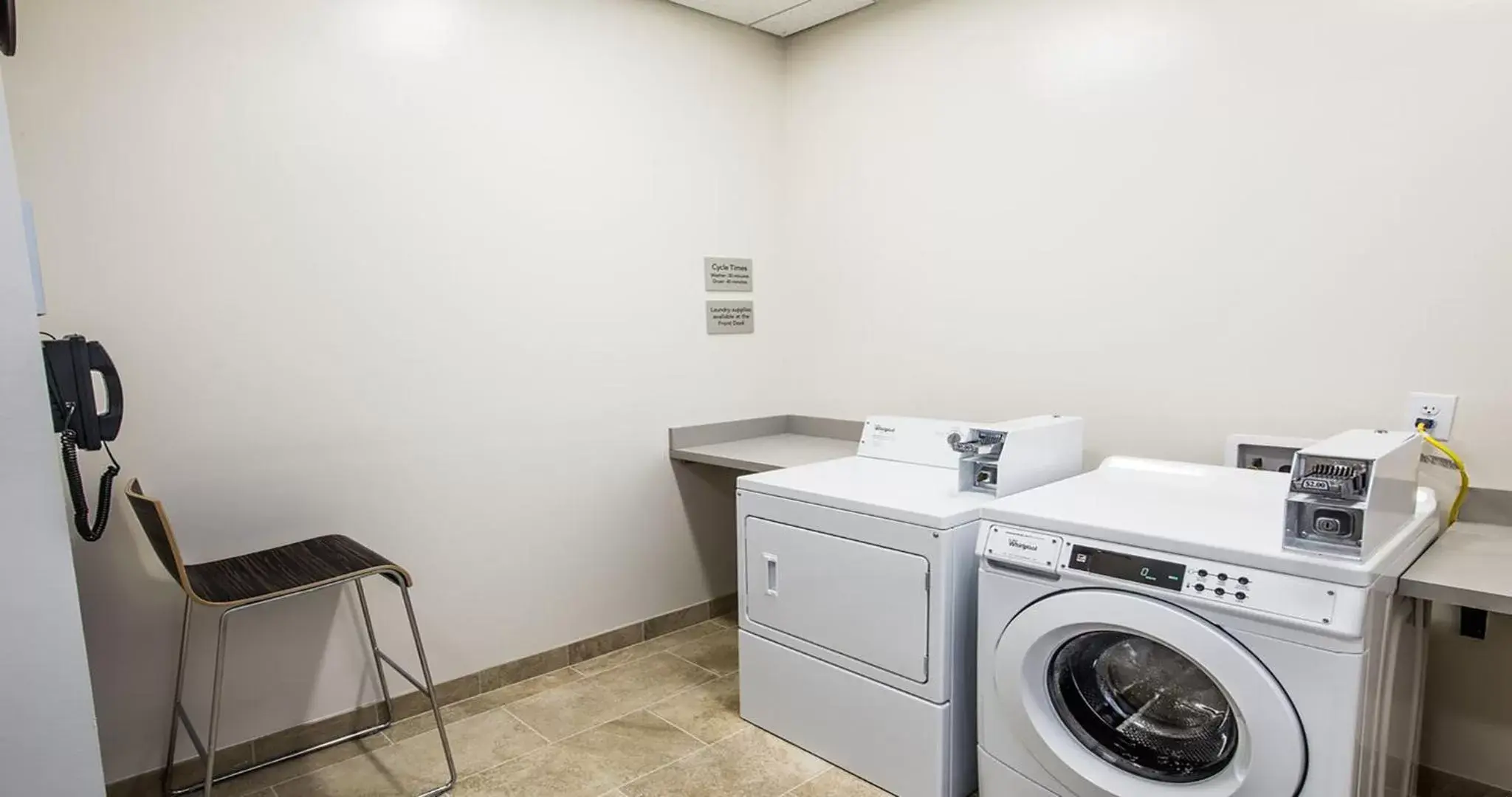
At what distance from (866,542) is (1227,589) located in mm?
824

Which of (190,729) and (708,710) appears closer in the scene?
(190,729)

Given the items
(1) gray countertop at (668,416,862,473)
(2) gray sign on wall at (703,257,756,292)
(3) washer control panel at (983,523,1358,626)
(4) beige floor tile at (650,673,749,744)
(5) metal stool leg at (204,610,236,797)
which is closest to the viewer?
(3) washer control panel at (983,523,1358,626)

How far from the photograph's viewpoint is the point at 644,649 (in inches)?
120

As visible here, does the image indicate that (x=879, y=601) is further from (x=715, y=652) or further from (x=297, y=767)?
(x=297, y=767)

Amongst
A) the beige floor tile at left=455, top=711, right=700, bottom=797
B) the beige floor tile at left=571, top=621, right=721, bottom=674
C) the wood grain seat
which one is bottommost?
the beige floor tile at left=571, top=621, right=721, bottom=674

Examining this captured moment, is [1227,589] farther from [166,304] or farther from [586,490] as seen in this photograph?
[166,304]

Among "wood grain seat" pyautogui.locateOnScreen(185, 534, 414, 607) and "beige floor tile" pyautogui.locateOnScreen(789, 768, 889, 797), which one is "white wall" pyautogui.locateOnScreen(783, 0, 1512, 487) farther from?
"wood grain seat" pyautogui.locateOnScreen(185, 534, 414, 607)

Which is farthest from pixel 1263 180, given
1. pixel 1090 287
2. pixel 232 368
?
pixel 232 368

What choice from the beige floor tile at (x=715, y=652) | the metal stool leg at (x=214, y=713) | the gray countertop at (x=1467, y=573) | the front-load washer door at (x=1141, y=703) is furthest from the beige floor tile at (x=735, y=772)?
the gray countertop at (x=1467, y=573)

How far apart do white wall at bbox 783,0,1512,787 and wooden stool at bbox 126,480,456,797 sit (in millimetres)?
1883

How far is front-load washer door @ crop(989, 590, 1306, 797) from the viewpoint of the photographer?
1460 mm

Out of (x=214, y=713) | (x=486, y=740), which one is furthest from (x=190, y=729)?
(x=486, y=740)

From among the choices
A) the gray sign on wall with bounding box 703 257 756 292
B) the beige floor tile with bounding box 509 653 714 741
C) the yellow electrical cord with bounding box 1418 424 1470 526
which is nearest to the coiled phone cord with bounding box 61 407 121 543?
the beige floor tile with bounding box 509 653 714 741

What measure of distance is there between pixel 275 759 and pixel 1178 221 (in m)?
3.01
